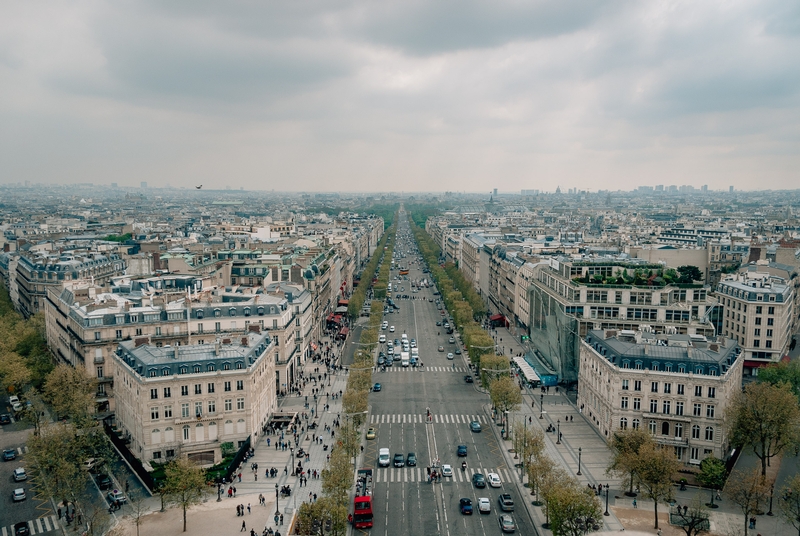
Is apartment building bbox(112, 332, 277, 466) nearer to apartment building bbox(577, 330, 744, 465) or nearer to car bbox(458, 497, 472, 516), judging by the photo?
car bbox(458, 497, 472, 516)

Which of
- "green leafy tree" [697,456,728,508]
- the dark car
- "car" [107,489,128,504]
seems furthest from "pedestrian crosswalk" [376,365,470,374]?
"car" [107,489,128,504]

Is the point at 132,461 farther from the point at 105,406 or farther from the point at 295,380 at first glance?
the point at 295,380

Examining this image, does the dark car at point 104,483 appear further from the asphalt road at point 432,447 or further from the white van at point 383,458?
the white van at point 383,458

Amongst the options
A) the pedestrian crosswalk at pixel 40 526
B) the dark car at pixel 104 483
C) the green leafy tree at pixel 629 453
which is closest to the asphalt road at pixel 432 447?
the green leafy tree at pixel 629 453

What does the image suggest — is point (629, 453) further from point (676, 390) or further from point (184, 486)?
point (184, 486)

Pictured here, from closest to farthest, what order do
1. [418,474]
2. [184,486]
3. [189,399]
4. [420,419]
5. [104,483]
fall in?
[184,486], [104,483], [418,474], [189,399], [420,419]

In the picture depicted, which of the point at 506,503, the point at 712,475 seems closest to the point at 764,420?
the point at 712,475

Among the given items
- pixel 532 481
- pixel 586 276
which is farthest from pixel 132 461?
pixel 586 276
